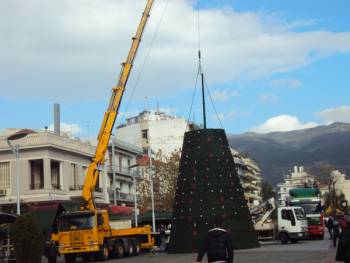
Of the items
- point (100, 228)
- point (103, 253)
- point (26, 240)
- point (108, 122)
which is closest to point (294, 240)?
point (103, 253)

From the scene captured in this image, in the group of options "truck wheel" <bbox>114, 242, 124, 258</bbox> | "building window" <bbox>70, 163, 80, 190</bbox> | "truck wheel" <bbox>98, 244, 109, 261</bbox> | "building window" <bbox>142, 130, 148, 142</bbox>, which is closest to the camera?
"truck wheel" <bbox>98, 244, 109, 261</bbox>

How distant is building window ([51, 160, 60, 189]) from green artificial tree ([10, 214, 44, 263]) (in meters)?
31.6

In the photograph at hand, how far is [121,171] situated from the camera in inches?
2960

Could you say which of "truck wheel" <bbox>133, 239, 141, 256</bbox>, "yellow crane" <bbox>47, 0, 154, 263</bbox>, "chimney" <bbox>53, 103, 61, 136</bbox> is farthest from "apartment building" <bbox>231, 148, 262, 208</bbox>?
"yellow crane" <bbox>47, 0, 154, 263</bbox>

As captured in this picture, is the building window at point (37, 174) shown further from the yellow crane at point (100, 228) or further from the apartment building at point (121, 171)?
the yellow crane at point (100, 228)

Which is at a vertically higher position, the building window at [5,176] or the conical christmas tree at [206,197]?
the building window at [5,176]

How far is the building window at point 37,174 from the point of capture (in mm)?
52906

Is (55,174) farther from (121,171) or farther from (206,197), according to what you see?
(206,197)

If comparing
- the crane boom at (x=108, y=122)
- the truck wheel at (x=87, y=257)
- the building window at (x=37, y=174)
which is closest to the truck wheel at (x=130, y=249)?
the truck wheel at (x=87, y=257)

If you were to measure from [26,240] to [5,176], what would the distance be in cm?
3257

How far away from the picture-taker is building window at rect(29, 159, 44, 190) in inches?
2083

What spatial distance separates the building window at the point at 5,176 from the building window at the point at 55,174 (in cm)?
352

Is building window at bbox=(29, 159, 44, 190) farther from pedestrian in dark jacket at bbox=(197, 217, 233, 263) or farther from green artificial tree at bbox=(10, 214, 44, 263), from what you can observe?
pedestrian in dark jacket at bbox=(197, 217, 233, 263)

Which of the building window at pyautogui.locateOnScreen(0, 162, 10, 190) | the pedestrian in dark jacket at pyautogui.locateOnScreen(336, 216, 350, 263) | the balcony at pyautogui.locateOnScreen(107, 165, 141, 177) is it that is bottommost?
the pedestrian in dark jacket at pyautogui.locateOnScreen(336, 216, 350, 263)
